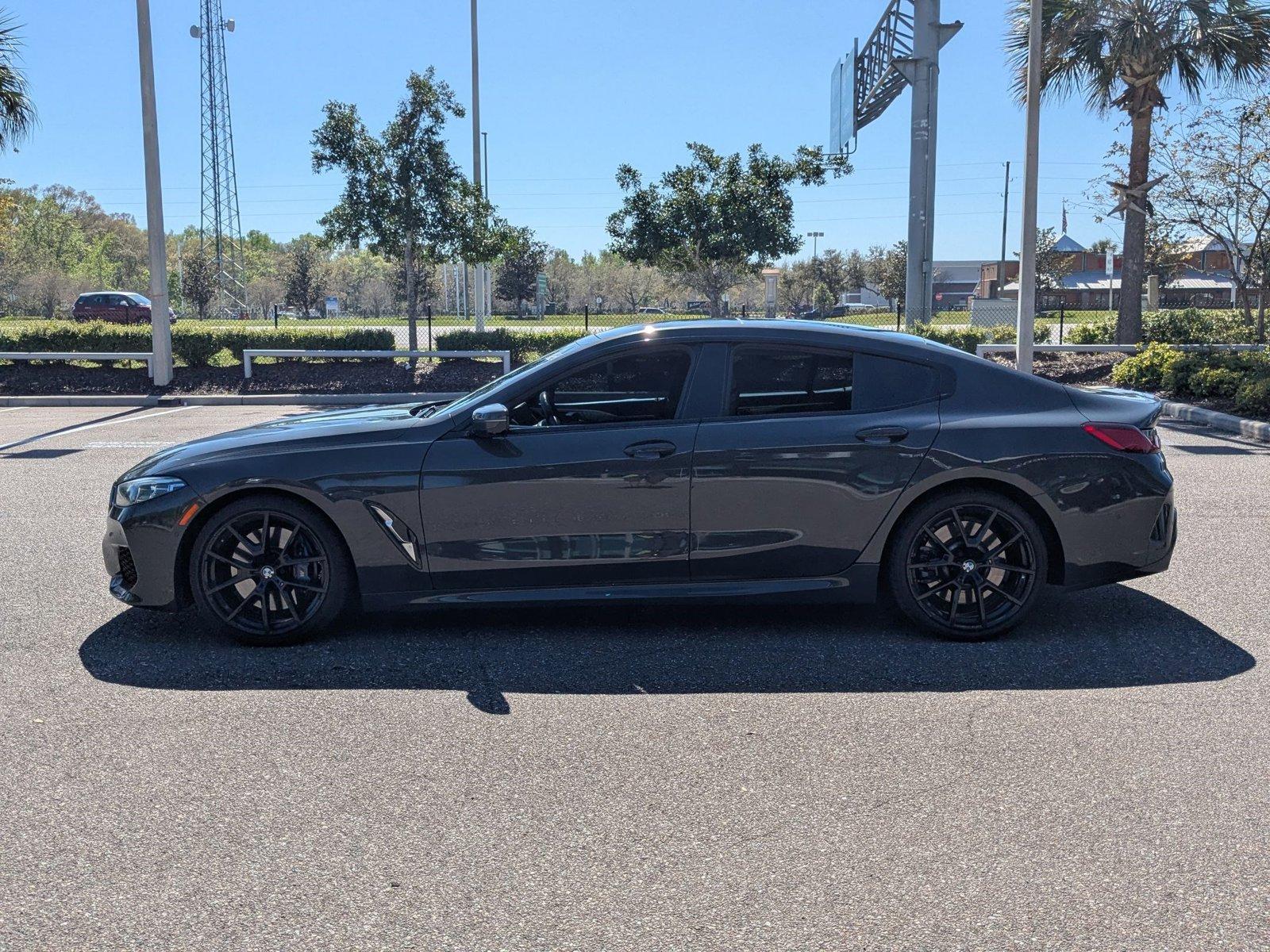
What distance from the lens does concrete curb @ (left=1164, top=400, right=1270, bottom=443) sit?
13250 mm

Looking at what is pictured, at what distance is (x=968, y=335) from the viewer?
909 inches

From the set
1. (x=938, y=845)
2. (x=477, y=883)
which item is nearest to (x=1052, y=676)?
(x=938, y=845)

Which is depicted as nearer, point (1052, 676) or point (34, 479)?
point (1052, 676)

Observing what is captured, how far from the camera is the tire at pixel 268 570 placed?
209 inches

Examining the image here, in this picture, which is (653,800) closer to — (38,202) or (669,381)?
(669,381)

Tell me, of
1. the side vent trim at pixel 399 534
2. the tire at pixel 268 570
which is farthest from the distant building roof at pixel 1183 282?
the tire at pixel 268 570

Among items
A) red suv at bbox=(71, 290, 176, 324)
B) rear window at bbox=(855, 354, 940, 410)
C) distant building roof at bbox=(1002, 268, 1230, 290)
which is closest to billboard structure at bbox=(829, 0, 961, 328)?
rear window at bbox=(855, 354, 940, 410)

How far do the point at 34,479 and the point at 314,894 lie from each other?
28.6 ft

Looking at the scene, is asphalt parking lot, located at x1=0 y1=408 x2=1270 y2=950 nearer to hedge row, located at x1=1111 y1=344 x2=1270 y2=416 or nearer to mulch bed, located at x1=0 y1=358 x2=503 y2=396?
hedge row, located at x1=1111 y1=344 x2=1270 y2=416

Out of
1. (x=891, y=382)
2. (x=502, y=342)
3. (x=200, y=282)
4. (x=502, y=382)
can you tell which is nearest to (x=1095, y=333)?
(x=502, y=342)

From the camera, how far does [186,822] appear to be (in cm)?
355

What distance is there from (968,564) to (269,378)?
18071mm

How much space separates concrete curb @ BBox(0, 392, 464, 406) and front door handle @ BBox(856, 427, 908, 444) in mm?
14461

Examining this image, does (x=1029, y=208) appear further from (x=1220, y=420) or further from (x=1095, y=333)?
(x=1095, y=333)
